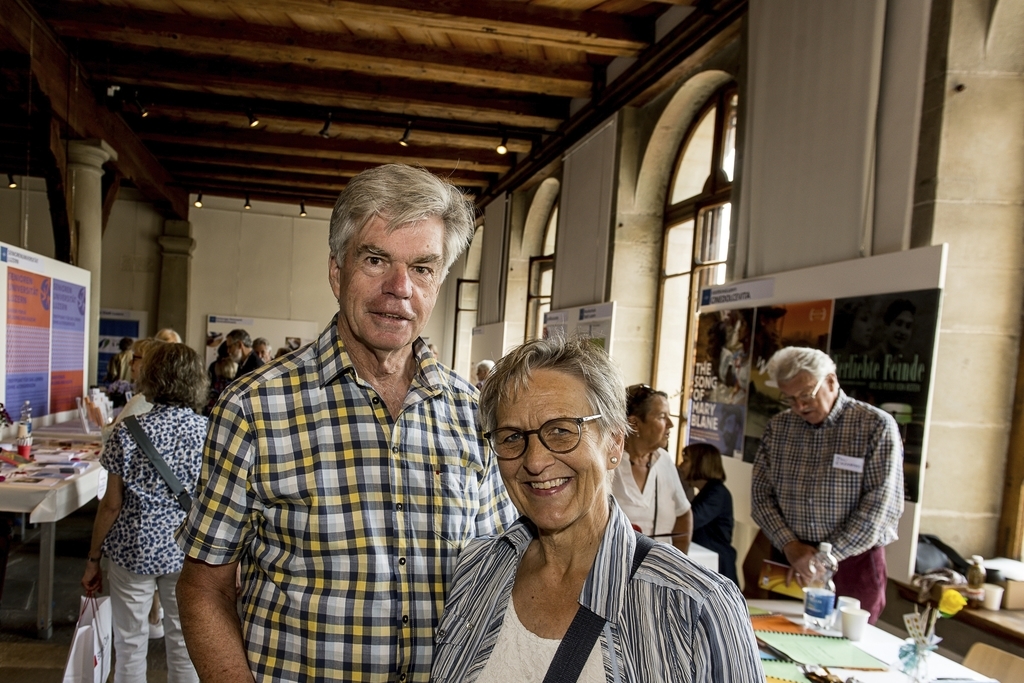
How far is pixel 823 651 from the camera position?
2318 millimetres

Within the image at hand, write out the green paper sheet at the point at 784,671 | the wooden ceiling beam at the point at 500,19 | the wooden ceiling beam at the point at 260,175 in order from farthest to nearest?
the wooden ceiling beam at the point at 260,175, the wooden ceiling beam at the point at 500,19, the green paper sheet at the point at 784,671

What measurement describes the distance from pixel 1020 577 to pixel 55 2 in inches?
315

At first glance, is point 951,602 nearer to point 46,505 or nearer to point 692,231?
point 46,505

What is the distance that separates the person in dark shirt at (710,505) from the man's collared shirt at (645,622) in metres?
2.75

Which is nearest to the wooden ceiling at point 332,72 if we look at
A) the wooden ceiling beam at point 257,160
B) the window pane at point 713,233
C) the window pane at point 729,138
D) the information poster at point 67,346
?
the window pane at point 729,138

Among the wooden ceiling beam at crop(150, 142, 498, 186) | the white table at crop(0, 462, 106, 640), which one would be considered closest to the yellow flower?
the white table at crop(0, 462, 106, 640)

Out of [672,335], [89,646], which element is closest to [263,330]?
[672,335]

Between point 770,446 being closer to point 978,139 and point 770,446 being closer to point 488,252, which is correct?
point 978,139

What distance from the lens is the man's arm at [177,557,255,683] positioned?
1.32 m

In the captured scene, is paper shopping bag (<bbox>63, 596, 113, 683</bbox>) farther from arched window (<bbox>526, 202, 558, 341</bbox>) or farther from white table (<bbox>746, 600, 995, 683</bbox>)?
arched window (<bbox>526, 202, 558, 341</bbox>)

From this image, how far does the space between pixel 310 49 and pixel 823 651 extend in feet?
20.8

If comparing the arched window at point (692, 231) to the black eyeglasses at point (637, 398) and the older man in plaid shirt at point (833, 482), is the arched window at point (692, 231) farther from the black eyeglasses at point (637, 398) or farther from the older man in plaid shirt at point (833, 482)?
the older man in plaid shirt at point (833, 482)

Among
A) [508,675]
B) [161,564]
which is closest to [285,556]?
[508,675]

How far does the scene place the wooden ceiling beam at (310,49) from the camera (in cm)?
629
